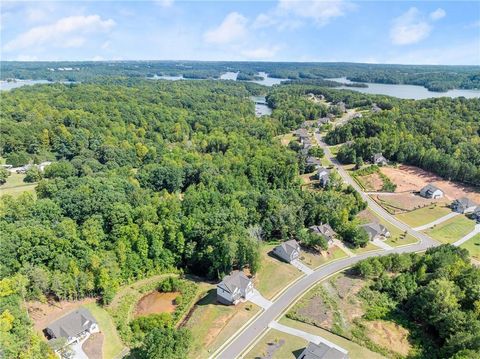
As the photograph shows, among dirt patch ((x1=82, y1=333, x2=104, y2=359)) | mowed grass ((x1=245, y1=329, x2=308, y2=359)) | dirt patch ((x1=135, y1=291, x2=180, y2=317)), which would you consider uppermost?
mowed grass ((x1=245, y1=329, x2=308, y2=359))

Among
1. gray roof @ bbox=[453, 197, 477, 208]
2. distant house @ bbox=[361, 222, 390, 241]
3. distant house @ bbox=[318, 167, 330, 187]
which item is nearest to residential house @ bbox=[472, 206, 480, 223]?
gray roof @ bbox=[453, 197, 477, 208]

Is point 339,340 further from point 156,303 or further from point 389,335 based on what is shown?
point 156,303

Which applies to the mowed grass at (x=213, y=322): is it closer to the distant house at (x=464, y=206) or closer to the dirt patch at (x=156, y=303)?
the dirt patch at (x=156, y=303)

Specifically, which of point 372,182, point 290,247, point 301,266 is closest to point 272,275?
point 301,266

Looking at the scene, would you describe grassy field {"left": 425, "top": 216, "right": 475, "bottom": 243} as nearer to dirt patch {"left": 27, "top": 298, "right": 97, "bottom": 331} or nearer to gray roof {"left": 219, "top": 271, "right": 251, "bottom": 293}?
gray roof {"left": 219, "top": 271, "right": 251, "bottom": 293}

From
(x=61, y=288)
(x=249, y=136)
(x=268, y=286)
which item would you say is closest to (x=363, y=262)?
(x=268, y=286)

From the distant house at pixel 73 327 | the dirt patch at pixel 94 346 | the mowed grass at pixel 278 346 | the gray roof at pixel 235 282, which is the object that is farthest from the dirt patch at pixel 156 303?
the mowed grass at pixel 278 346
